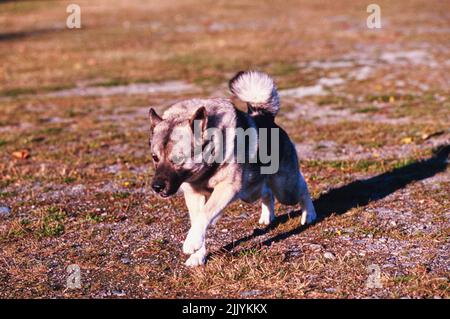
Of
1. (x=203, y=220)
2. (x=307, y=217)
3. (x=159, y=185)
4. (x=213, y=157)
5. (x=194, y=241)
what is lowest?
(x=307, y=217)

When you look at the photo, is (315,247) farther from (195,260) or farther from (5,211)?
(5,211)

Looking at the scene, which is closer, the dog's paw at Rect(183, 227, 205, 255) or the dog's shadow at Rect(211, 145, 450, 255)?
the dog's paw at Rect(183, 227, 205, 255)

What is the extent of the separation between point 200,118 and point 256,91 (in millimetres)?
1651

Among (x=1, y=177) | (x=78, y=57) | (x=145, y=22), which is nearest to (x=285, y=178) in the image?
(x=1, y=177)

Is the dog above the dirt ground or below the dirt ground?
above

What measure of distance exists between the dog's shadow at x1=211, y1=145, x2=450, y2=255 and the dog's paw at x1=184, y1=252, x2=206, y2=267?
15.8 inches

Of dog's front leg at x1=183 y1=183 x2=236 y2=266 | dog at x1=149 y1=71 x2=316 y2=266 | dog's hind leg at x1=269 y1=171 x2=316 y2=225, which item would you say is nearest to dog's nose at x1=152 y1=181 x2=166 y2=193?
dog at x1=149 y1=71 x2=316 y2=266

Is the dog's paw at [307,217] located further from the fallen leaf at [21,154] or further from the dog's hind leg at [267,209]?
the fallen leaf at [21,154]

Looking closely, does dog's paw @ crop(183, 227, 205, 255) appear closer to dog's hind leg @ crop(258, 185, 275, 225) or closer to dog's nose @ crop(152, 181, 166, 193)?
dog's nose @ crop(152, 181, 166, 193)

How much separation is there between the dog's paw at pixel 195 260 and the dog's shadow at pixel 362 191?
40 centimetres

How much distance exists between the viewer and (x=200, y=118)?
6625mm

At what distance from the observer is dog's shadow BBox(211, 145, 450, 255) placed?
812 centimetres

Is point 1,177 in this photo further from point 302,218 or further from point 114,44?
point 114,44

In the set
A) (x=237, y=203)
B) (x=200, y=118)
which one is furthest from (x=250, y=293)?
(x=237, y=203)
